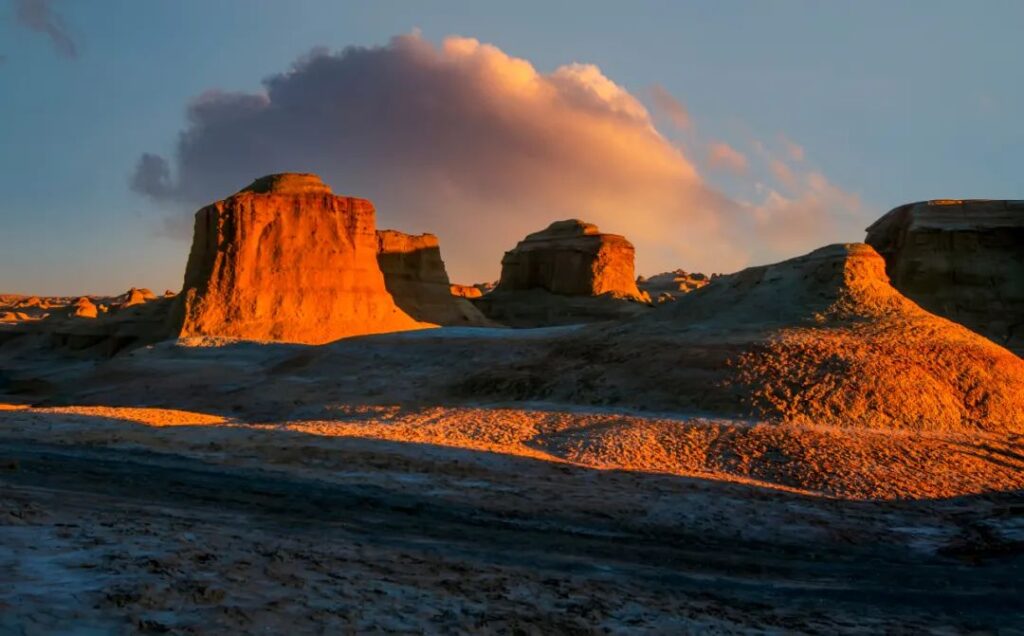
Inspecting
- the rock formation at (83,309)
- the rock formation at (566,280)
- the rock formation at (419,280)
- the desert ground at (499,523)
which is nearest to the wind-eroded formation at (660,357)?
the desert ground at (499,523)

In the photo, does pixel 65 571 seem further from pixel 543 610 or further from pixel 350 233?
pixel 350 233

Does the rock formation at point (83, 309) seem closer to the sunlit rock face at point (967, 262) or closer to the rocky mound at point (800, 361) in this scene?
the rocky mound at point (800, 361)

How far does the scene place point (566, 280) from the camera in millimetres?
56156

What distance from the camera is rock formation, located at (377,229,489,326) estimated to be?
49281 mm

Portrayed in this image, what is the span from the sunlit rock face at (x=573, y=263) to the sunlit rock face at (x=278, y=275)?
20711 millimetres

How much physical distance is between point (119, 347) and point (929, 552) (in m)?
39.7

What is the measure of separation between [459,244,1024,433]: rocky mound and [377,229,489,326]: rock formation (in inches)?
1001

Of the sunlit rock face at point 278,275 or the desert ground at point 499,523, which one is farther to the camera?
the sunlit rock face at point 278,275

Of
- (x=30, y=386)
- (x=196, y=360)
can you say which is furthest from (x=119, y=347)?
(x=196, y=360)

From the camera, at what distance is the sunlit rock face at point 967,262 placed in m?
36.3

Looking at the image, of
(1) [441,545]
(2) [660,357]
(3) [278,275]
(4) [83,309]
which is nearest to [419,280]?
(3) [278,275]

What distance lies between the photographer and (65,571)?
17.3 feet

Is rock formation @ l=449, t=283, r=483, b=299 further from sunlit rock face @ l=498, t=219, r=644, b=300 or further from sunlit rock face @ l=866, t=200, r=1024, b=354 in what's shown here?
sunlit rock face @ l=866, t=200, r=1024, b=354

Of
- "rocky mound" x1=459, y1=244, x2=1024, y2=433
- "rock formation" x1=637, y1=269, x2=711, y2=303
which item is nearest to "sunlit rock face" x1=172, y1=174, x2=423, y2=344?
"rocky mound" x1=459, y1=244, x2=1024, y2=433
